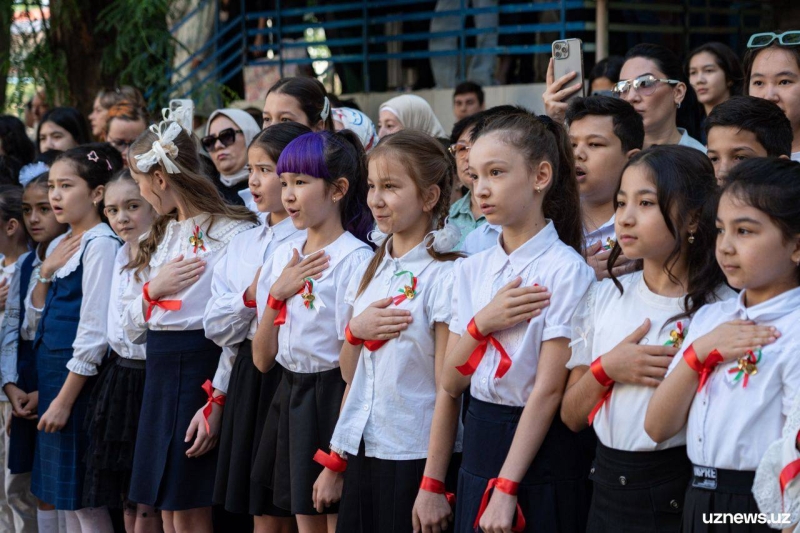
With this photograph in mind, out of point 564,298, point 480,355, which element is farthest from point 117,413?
point 564,298

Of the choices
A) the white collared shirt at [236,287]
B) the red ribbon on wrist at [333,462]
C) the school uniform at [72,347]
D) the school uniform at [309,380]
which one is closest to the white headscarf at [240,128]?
the school uniform at [72,347]

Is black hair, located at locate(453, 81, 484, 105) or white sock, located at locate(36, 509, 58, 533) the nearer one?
white sock, located at locate(36, 509, 58, 533)

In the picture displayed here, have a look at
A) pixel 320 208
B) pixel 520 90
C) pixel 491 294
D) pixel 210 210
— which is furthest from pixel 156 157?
pixel 520 90

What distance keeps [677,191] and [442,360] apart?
916mm

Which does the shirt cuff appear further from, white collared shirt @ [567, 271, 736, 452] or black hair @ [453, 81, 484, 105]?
black hair @ [453, 81, 484, 105]

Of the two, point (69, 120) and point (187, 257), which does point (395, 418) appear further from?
point (69, 120)

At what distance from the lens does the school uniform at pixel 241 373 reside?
3703 millimetres

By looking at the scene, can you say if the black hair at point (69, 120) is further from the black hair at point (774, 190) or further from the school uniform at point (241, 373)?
the black hair at point (774, 190)

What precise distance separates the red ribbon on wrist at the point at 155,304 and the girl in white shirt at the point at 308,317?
47cm

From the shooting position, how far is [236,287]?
3.88 metres

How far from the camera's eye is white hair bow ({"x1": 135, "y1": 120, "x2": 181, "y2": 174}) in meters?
4.01

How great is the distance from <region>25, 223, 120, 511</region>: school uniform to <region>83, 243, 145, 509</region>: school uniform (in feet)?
0.39

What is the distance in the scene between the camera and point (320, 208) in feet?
11.6

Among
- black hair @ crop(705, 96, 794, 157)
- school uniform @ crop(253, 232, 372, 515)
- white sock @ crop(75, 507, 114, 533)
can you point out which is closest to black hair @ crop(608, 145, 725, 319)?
black hair @ crop(705, 96, 794, 157)
